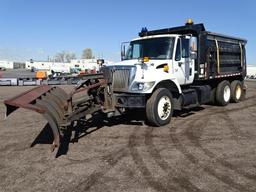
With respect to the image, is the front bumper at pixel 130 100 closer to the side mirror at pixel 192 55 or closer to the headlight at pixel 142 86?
the headlight at pixel 142 86

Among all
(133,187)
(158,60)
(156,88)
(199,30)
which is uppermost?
Result: (199,30)

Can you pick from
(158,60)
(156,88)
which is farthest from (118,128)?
(158,60)

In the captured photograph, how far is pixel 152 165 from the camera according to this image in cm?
571

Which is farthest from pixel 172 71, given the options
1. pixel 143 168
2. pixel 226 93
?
pixel 226 93

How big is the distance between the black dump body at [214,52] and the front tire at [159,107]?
95.6 inches

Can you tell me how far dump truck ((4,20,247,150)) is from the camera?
294 inches

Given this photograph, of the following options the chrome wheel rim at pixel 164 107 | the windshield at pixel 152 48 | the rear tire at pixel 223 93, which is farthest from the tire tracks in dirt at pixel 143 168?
the rear tire at pixel 223 93

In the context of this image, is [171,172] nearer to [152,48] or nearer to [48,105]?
[48,105]

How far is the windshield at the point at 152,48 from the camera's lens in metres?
9.57

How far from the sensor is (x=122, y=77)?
346 inches

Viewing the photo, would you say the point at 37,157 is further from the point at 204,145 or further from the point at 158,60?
the point at 158,60

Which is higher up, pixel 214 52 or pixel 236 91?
pixel 214 52

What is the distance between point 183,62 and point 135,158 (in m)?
4.76

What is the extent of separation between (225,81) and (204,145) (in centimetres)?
685
